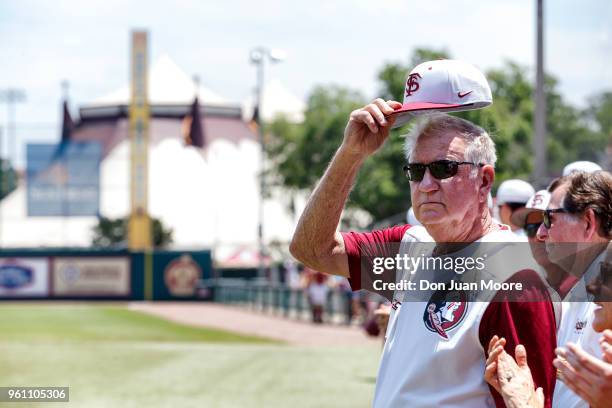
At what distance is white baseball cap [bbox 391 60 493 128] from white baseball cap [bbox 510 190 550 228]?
84.1 inches

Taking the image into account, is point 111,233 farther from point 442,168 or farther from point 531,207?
point 442,168

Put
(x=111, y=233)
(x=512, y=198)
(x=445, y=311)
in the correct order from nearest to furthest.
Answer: (x=445, y=311) → (x=512, y=198) → (x=111, y=233)

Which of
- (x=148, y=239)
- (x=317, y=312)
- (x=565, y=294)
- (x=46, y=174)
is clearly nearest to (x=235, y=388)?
(x=565, y=294)

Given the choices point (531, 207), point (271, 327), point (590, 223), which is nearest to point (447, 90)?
point (590, 223)

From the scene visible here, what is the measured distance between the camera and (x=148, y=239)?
62.2 meters

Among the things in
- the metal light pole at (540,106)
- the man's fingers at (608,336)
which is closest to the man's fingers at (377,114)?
the man's fingers at (608,336)

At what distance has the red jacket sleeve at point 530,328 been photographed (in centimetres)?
327

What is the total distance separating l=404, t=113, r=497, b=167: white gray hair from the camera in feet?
12.2

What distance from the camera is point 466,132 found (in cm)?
376

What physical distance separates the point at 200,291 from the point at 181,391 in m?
40.7

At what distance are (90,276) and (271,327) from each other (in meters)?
26.1

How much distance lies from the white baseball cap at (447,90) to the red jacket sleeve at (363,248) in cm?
47

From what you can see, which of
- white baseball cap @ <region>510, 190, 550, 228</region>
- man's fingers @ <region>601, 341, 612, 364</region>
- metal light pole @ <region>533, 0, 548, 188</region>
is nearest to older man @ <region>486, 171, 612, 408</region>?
man's fingers @ <region>601, 341, 612, 364</region>

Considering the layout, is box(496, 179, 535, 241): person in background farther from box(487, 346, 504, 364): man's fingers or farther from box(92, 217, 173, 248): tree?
box(92, 217, 173, 248): tree
